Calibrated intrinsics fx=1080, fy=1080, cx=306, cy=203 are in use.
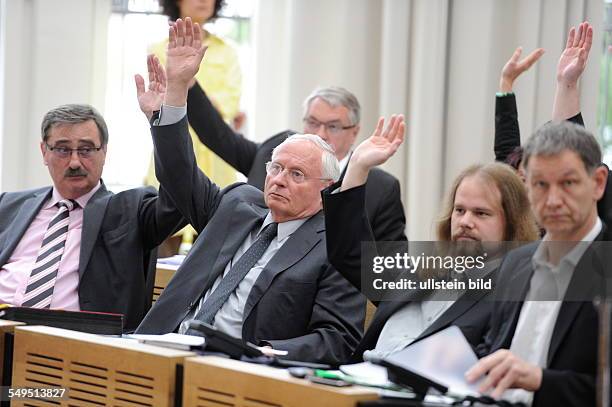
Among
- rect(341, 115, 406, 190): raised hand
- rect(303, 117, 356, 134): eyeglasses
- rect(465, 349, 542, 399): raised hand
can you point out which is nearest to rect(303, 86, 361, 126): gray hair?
rect(303, 117, 356, 134): eyeglasses

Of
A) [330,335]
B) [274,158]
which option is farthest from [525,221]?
[274,158]

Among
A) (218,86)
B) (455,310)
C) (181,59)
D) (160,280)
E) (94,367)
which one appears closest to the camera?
(94,367)

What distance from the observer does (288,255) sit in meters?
3.78

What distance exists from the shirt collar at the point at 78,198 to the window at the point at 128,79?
2.23 meters

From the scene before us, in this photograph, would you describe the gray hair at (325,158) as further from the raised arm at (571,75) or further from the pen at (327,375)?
the pen at (327,375)

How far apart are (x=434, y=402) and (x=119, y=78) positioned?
179 inches

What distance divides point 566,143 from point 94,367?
1.43m

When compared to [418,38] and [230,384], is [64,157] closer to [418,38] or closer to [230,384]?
[230,384]

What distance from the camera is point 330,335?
3578 mm

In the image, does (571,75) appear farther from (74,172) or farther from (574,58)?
(74,172)

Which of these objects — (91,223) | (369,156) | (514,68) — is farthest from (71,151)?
(514,68)

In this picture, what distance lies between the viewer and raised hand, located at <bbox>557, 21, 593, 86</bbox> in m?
3.90

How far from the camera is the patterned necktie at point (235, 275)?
12.4 ft

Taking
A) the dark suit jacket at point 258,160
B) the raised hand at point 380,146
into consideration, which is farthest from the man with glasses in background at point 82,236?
the raised hand at point 380,146
